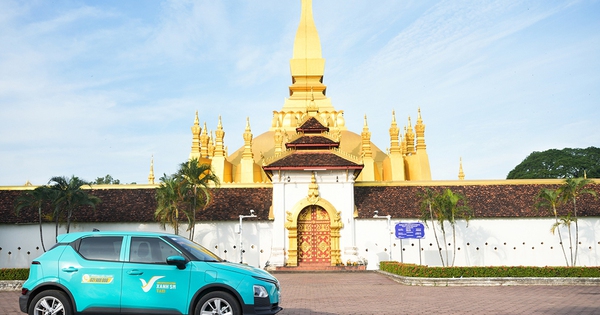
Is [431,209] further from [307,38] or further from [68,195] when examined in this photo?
[307,38]

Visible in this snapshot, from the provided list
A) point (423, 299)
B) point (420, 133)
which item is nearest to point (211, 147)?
point (420, 133)

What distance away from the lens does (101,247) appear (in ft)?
32.3

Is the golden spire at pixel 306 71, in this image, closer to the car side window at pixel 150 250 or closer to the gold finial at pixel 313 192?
the gold finial at pixel 313 192

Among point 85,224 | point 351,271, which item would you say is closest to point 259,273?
point 351,271

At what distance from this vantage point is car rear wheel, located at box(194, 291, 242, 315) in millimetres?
9242

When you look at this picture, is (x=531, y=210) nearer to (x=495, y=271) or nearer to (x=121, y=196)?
(x=495, y=271)

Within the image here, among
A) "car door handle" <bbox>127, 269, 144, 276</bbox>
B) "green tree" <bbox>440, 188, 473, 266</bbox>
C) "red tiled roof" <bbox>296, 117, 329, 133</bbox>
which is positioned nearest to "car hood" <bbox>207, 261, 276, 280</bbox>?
"car door handle" <bbox>127, 269, 144, 276</bbox>

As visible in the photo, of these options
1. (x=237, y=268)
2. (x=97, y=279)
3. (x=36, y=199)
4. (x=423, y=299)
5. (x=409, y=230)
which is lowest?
(x=423, y=299)

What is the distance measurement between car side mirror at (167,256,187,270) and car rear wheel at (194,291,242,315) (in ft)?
2.01

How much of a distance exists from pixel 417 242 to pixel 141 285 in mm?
23766

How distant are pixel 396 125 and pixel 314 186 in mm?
14059

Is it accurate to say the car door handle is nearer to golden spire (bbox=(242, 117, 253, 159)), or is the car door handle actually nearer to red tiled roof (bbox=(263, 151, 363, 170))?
red tiled roof (bbox=(263, 151, 363, 170))

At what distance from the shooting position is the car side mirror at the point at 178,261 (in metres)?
9.36

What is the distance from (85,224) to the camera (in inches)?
1243
